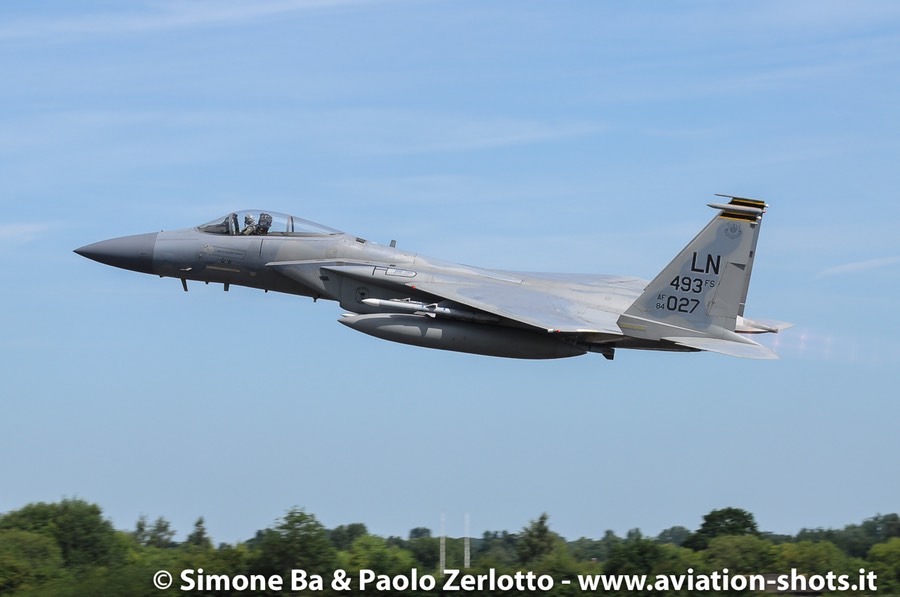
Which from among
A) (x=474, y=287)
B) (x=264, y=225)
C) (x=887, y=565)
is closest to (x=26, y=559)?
(x=264, y=225)

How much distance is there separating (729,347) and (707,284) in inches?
53.4

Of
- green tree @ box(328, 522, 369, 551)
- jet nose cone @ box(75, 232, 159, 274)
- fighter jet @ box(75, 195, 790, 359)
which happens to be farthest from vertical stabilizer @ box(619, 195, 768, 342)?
green tree @ box(328, 522, 369, 551)

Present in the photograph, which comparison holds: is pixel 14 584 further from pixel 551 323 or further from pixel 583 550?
pixel 583 550

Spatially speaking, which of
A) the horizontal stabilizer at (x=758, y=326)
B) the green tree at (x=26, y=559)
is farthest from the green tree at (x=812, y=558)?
the green tree at (x=26, y=559)

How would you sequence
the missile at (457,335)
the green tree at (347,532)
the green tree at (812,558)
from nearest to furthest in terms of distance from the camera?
the missile at (457,335)
the green tree at (812,558)
the green tree at (347,532)

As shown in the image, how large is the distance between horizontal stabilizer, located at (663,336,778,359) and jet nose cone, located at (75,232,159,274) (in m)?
11.1

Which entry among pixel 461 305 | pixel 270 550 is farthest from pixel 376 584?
pixel 461 305

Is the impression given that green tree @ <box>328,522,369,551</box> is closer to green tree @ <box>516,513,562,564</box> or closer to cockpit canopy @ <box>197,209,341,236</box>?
green tree @ <box>516,513,562,564</box>

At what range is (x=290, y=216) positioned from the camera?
2486 centimetres

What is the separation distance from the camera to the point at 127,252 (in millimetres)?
24906

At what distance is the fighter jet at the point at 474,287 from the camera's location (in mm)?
22359

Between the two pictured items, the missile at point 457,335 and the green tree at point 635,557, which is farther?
the green tree at point 635,557

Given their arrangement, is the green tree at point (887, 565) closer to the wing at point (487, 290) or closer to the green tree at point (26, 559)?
the wing at point (487, 290)

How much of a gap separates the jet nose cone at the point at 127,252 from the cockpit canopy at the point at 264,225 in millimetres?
1327
